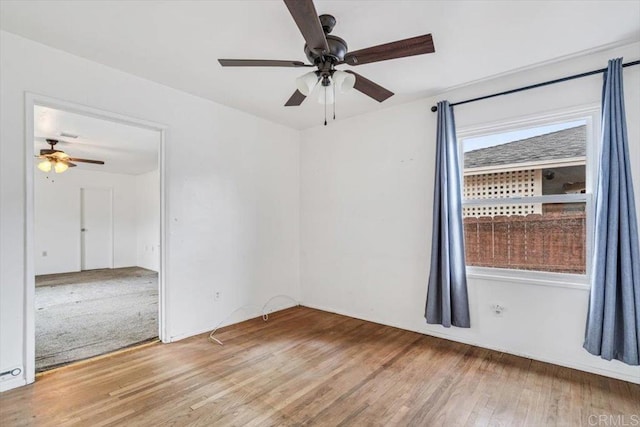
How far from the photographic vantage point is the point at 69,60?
252 centimetres

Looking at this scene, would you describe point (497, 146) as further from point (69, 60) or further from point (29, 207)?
point (29, 207)

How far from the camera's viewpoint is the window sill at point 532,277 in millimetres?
2572

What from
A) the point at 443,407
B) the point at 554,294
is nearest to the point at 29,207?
the point at 443,407

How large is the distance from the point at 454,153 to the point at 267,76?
6.49ft

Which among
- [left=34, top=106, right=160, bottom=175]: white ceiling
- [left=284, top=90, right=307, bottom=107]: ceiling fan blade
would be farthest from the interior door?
[left=284, top=90, right=307, bottom=107]: ceiling fan blade

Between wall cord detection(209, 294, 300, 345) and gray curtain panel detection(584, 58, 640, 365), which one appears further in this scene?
wall cord detection(209, 294, 300, 345)

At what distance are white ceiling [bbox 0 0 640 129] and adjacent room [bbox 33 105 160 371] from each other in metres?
1.29

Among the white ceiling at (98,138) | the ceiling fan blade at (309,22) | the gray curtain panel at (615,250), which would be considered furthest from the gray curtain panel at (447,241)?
the white ceiling at (98,138)

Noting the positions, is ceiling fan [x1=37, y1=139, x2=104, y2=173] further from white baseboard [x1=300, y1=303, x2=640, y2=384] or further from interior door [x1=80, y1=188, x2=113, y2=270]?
white baseboard [x1=300, y1=303, x2=640, y2=384]

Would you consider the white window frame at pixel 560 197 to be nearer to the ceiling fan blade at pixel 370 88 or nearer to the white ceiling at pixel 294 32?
the white ceiling at pixel 294 32

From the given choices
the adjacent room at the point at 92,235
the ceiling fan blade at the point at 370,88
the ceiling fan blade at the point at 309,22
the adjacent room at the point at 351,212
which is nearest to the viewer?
the ceiling fan blade at the point at 309,22

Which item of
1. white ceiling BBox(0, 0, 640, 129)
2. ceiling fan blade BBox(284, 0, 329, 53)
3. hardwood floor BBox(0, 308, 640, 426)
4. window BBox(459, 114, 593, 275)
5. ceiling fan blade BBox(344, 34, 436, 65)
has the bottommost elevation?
hardwood floor BBox(0, 308, 640, 426)

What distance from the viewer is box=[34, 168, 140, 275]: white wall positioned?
701 cm

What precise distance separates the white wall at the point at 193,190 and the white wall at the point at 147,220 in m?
4.65
